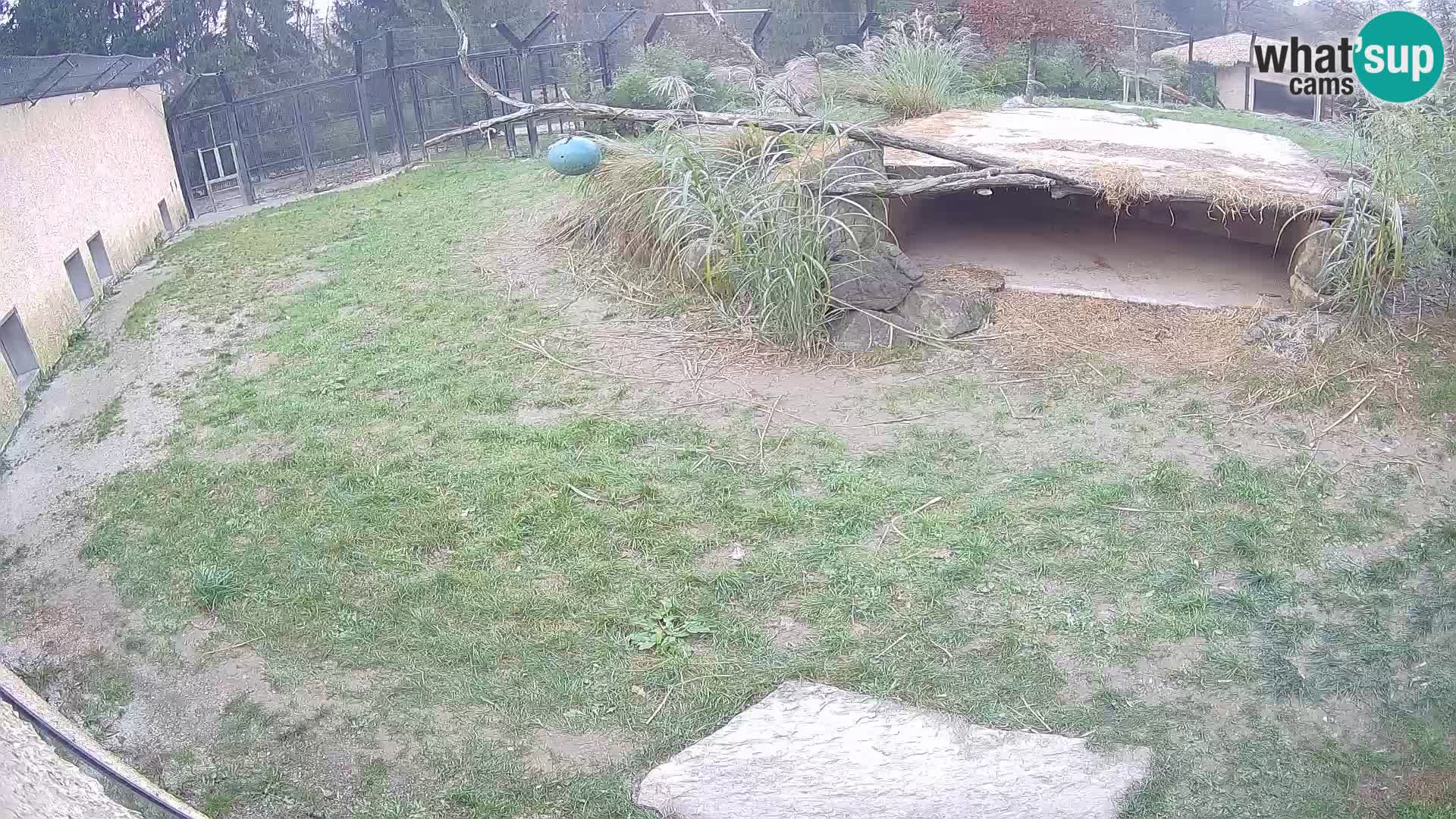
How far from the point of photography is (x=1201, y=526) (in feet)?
13.0

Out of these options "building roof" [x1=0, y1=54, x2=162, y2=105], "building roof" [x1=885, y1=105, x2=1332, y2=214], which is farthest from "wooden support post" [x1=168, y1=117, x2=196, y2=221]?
"building roof" [x1=885, y1=105, x2=1332, y2=214]

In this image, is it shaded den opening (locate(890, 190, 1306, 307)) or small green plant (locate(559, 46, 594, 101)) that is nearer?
shaded den opening (locate(890, 190, 1306, 307))

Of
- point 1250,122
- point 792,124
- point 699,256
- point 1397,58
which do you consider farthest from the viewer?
point 1250,122

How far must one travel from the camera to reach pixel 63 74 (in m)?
7.93

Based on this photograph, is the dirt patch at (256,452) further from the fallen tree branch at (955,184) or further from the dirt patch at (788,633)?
the fallen tree branch at (955,184)

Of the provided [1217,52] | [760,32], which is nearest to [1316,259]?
[760,32]

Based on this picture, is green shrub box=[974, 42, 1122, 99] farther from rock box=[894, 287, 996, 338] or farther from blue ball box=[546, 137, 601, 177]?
rock box=[894, 287, 996, 338]

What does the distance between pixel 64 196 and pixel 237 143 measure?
470cm

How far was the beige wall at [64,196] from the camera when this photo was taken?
21.8 ft

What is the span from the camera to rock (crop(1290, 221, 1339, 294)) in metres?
5.33

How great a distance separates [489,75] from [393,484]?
11.3 meters

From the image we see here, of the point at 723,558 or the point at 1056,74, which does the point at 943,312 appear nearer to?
the point at 723,558

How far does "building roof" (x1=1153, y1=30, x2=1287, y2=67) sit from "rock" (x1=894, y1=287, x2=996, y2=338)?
1573cm

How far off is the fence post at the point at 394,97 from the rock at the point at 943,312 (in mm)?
9523
